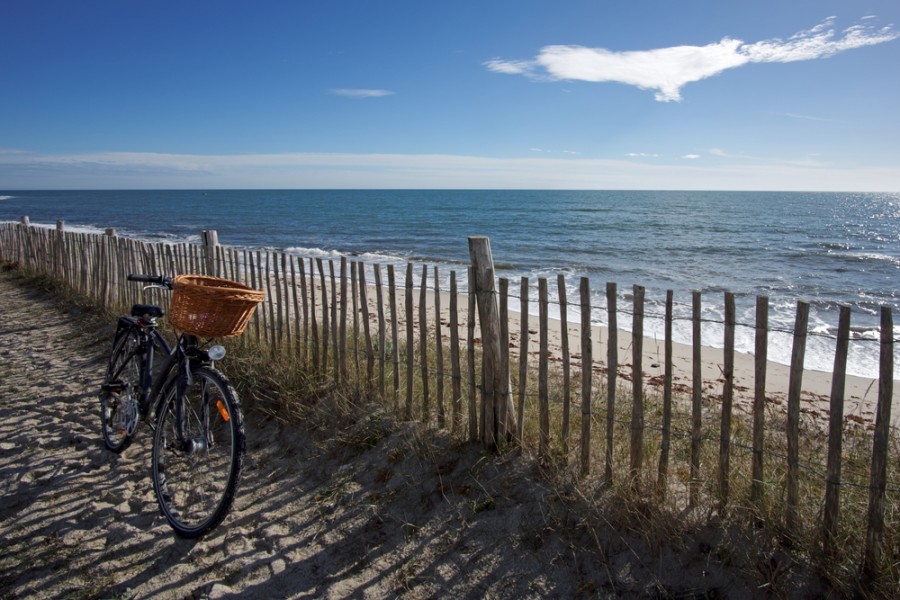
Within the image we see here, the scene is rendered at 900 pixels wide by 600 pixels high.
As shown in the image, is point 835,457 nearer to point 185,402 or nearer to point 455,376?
point 455,376

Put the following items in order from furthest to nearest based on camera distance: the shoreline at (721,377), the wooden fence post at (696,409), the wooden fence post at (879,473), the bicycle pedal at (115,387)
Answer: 1. the shoreline at (721,377)
2. the bicycle pedal at (115,387)
3. the wooden fence post at (696,409)
4. the wooden fence post at (879,473)

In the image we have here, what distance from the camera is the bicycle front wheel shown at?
3.24 meters

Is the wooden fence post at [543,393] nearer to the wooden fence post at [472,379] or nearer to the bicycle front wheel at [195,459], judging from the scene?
the wooden fence post at [472,379]

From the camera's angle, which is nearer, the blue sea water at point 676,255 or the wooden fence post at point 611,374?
the wooden fence post at point 611,374

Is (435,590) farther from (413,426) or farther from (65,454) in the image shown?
Answer: (65,454)

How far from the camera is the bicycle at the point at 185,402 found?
10.7 feet

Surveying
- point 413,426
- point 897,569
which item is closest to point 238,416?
point 413,426

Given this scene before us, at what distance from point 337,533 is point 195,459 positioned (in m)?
1.41

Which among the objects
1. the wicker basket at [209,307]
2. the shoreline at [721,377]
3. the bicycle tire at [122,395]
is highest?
the wicker basket at [209,307]

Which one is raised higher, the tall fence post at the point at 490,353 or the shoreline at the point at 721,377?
the tall fence post at the point at 490,353

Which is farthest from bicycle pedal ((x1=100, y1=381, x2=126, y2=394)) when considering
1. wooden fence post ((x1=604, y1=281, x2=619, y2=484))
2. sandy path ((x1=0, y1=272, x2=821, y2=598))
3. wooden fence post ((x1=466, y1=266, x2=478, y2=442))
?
wooden fence post ((x1=604, y1=281, x2=619, y2=484))

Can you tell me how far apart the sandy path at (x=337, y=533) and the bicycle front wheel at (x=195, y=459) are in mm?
150

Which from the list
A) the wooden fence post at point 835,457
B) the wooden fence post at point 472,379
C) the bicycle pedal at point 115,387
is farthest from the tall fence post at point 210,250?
the wooden fence post at point 835,457

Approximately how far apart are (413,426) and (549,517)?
137cm
